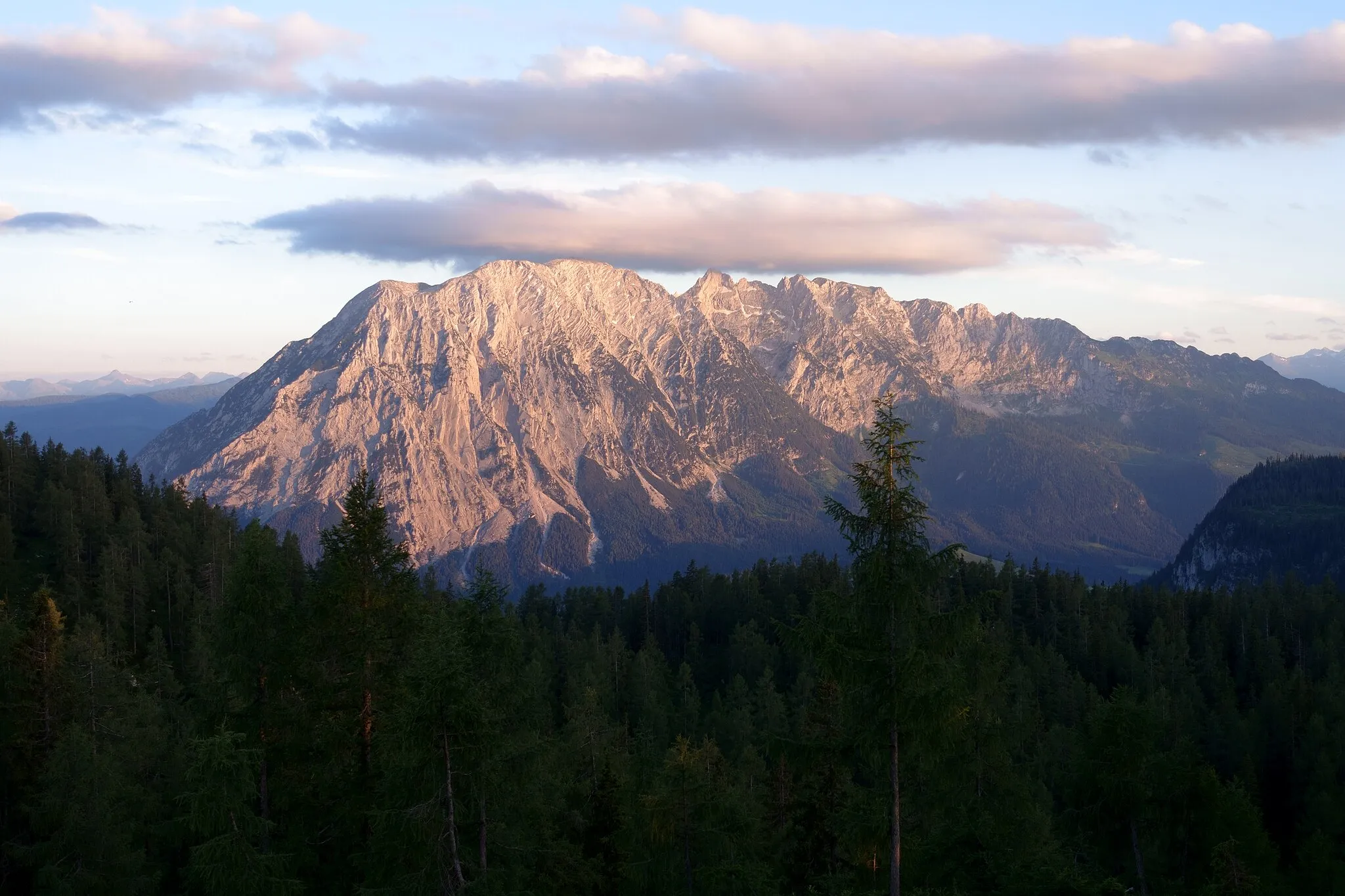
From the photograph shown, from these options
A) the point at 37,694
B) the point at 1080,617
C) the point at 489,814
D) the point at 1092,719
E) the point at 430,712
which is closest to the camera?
the point at 430,712

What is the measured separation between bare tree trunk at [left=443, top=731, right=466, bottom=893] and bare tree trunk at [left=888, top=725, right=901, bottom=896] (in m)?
13.1

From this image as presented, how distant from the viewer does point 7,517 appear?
115 meters

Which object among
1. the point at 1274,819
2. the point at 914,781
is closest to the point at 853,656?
the point at 914,781

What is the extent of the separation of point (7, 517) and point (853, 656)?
117190 mm

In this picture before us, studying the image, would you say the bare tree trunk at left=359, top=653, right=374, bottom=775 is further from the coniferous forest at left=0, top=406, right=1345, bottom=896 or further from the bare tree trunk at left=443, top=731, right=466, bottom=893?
the bare tree trunk at left=443, top=731, right=466, bottom=893

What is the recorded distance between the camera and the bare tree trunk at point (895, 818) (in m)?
29.5

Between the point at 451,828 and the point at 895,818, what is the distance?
1357 centimetres

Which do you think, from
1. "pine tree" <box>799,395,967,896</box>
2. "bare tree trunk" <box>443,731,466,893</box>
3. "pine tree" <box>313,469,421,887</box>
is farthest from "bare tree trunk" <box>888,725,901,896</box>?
"pine tree" <box>313,469,421,887</box>

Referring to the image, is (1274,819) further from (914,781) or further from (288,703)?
(288,703)

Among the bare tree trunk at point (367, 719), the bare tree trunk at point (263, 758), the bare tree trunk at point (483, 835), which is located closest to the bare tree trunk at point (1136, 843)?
the bare tree trunk at point (483, 835)

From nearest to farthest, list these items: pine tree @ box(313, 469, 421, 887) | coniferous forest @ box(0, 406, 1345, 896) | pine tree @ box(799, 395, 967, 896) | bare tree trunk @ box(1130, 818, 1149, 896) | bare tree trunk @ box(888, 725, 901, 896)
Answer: pine tree @ box(799, 395, 967, 896) < bare tree trunk @ box(888, 725, 901, 896) < coniferous forest @ box(0, 406, 1345, 896) < pine tree @ box(313, 469, 421, 887) < bare tree trunk @ box(1130, 818, 1149, 896)

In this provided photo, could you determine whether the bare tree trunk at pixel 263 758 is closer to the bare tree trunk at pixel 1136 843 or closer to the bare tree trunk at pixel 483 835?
the bare tree trunk at pixel 483 835

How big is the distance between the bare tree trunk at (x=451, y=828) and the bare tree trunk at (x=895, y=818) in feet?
42.9

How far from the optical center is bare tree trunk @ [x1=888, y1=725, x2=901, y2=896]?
29.5 m
